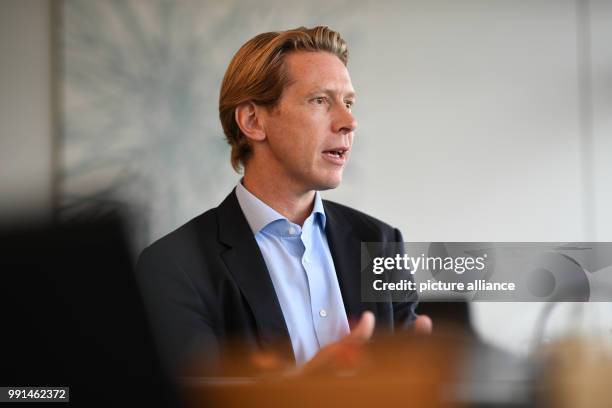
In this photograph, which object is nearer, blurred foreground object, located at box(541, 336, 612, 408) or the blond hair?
blurred foreground object, located at box(541, 336, 612, 408)

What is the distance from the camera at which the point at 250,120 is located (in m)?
1.32

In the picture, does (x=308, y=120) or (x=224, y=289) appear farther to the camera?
(x=308, y=120)

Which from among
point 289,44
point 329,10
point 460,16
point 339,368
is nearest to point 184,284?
point 289,44

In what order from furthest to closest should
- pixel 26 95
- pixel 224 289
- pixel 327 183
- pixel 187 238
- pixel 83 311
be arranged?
pixel 26 95, pixel 327 183, pixel 187 238, pixel 224 289, pixel 83 311

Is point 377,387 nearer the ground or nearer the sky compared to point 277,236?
nearer the ground

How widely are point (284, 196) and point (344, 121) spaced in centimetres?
20

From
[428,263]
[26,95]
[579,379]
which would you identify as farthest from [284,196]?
[579,379]

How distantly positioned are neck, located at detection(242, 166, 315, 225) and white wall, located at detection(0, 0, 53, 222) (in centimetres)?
49

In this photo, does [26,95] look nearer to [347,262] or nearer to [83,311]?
[347,262]

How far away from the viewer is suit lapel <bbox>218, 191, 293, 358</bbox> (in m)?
1.10

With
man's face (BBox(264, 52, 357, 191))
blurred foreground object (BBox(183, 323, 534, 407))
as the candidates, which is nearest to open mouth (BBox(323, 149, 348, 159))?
man's face (BBox(264, 52, 357, 191))

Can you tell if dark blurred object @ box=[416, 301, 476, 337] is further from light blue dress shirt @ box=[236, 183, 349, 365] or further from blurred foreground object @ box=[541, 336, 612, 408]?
blurred foreground object @ box=[541, 336, 612, 408]

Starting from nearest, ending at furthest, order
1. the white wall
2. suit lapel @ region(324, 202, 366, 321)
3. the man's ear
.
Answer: suit lapel @ region(324, 202, 366, 321), the man's ear, the white wall

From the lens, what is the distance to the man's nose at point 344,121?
135 centimetres
